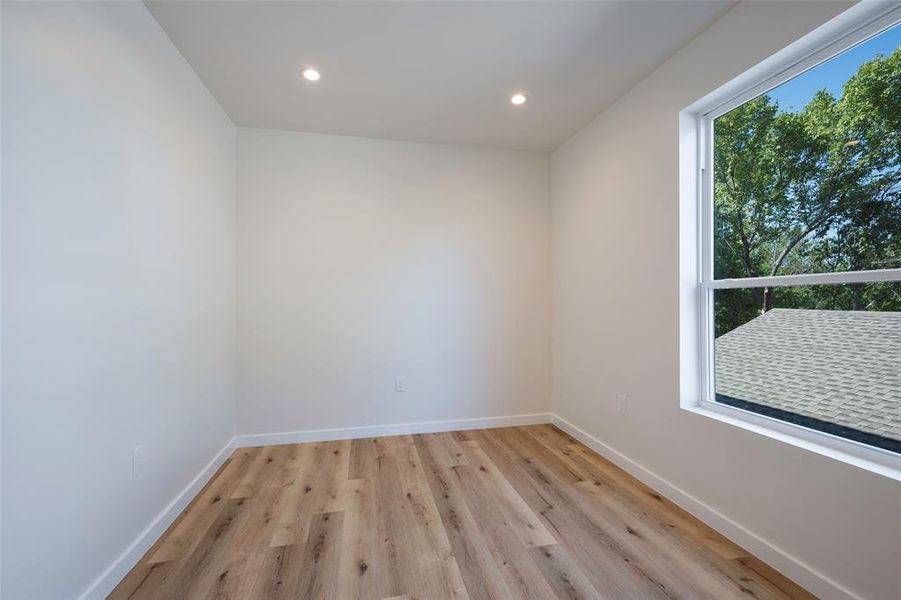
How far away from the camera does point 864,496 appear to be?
1.21m

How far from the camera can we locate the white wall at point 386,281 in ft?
9.08

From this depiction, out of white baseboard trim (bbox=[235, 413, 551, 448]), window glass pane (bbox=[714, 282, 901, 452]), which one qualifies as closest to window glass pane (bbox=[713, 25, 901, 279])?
window glass pane (bbox=[714, 282, 901, 452])

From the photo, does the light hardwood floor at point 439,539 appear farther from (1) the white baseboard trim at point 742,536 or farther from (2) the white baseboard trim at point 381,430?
(2) the white baseboard trim at point 381,430

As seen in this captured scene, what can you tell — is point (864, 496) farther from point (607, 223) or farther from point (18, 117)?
point (18, 117)

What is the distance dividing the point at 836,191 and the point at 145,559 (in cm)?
333

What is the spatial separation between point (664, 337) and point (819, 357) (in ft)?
2.10

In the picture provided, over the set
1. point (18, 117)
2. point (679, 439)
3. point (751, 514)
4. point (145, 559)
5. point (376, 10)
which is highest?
point (376, 10)

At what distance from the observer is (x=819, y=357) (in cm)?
147

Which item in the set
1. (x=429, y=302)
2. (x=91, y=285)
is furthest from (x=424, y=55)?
(x=91, y=285)

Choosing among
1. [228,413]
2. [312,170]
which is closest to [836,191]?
[312,170]

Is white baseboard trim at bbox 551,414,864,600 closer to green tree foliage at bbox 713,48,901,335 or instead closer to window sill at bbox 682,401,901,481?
window sill at bbox 682,401,901,481

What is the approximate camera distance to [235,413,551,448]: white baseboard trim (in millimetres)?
2752

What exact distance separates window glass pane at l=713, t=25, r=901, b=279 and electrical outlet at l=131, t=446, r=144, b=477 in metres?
3.00

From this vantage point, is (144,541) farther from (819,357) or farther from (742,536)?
(819,357)
